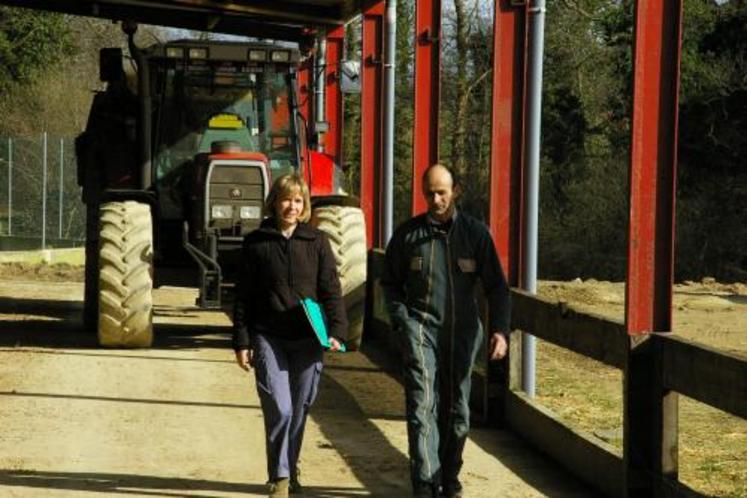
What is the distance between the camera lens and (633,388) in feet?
26.2

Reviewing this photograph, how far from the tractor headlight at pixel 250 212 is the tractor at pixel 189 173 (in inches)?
0.4

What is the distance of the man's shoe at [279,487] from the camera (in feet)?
25.4

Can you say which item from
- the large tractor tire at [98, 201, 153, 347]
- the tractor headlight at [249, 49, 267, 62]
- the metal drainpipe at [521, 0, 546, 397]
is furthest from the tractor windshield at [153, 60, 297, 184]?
the metal drainpipe at [521, 0, 546, 397]

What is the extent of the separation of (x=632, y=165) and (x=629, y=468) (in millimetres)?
1509

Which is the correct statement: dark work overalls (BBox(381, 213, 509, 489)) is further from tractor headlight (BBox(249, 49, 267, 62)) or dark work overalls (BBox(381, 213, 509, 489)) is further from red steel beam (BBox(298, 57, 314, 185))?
red steel beam (BBox(298, 57, 314, 185))

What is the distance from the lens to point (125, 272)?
13945 mm

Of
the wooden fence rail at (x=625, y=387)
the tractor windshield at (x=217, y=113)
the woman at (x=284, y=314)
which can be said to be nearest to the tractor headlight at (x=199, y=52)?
the tractor windshield at (x=217, y=113)

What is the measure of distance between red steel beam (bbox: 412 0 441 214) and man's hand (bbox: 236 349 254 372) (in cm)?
745

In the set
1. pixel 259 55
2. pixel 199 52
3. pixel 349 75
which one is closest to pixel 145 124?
pixel 199 52

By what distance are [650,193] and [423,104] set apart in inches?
302

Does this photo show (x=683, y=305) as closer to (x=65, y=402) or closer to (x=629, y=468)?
(x=65, y=402)

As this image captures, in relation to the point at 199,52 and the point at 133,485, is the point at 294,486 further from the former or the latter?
the point at 199,52

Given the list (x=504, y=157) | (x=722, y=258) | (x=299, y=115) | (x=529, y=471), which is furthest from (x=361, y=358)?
(x=722, y=258)

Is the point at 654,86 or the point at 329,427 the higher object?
the point at 654,86
